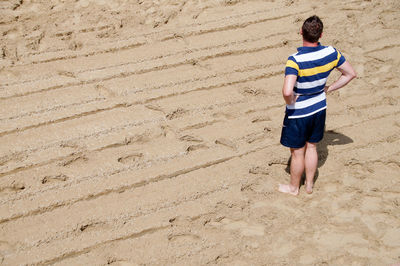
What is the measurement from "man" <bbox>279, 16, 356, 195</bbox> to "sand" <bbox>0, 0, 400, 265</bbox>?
0.85 ft

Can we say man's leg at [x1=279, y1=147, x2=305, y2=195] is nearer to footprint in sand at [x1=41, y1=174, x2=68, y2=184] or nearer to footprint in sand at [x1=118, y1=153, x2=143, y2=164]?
footprint in sand at [x1=118, y1=153, x2=143, y2=164]

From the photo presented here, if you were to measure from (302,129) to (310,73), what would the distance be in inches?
16.7

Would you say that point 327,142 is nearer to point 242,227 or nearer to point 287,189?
point 287,189

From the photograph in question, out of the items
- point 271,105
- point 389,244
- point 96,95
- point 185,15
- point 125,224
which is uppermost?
point 185,15

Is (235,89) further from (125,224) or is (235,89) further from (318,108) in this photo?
(125,224)

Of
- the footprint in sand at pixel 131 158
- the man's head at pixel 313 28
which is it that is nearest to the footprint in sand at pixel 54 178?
the footprint in sand at pixel 131 158

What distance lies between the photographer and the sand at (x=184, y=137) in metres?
3.29

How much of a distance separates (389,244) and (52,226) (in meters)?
2.34

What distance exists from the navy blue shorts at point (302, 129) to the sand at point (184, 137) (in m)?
0.45

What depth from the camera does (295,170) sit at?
3557 millimetres

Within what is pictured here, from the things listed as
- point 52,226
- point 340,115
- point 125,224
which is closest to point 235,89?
point 340,115

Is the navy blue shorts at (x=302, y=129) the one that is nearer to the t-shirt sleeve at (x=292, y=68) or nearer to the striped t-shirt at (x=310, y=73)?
the striped t-shirt at (x=310, y=73)

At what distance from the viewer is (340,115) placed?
4406 millimetres

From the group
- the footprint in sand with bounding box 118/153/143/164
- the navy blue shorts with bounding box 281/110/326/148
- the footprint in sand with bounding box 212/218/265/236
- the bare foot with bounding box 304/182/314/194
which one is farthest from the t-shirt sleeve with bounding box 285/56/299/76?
the footprint in sand with bounding box 118/153/143/164
